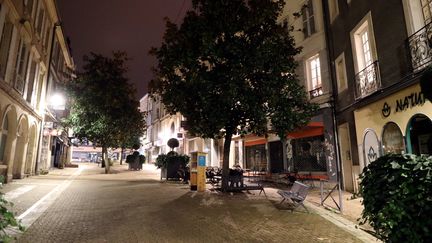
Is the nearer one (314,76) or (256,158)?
(314,76)

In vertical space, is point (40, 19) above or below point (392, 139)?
above

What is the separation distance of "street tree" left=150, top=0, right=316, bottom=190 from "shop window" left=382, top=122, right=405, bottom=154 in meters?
2.71

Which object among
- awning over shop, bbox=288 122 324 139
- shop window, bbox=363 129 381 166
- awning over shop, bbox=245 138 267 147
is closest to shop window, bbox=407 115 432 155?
shop window, bbox=363 129 381 166

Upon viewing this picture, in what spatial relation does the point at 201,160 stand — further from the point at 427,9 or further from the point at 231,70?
the point at 427,9

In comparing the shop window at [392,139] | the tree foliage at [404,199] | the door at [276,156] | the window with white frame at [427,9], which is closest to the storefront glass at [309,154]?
the door at [276,156]

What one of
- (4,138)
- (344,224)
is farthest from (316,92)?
(4,138)

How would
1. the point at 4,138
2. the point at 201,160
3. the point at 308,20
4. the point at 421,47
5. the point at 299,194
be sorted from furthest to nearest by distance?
1. the point at 308,20
2. the point at 4,138
3. the point at 201,160
4. the point at 299,194
5. the point at 421,47

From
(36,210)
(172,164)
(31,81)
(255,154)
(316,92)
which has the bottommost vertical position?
(36,210)

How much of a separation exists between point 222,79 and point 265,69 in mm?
1734

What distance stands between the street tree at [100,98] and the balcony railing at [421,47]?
18.7 m

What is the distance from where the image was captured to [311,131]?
1497 centimetres

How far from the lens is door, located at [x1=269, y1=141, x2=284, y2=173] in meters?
17.9

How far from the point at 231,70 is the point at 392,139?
5960mm

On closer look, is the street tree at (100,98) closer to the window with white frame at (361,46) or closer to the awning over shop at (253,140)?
the awning over shop at (253,140)
